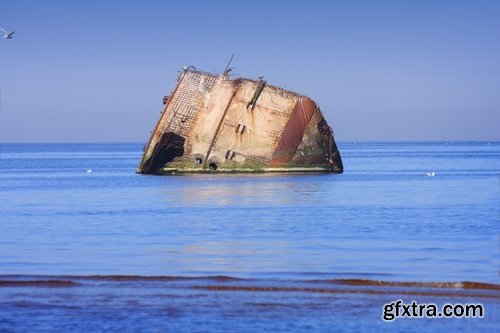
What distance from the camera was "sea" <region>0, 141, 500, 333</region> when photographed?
13.5m

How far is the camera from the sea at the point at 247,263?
531 inches

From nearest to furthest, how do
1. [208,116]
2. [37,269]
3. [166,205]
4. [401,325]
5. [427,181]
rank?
[401,325] → [37,269] → [166,205] → [208,116] → [427,181]

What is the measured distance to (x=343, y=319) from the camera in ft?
43.7

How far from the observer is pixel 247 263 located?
61.9 ft

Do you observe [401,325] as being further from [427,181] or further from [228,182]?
[427,181]

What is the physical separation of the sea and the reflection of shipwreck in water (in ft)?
26.9

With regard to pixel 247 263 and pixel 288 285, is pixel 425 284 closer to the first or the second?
pixel 288 285

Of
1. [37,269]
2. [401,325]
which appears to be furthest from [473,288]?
[37,269]

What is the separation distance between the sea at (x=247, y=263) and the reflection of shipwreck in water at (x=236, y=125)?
8.19 m

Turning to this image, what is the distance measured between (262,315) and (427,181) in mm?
40455

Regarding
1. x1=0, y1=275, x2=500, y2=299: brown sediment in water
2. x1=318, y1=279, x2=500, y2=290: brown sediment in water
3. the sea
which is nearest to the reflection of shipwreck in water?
the sea

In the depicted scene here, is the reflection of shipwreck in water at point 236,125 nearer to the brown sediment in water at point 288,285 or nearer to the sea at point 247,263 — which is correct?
the sea at point 247,263

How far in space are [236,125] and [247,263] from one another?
27.8 metres

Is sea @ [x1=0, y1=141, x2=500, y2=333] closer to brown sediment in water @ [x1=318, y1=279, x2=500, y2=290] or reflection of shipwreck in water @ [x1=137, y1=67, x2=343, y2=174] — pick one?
brown sediment in water @ [x1=318, y1=279, x2=500, y2=290]
